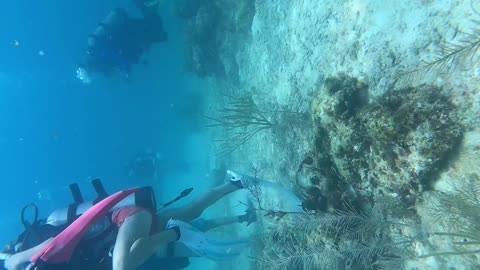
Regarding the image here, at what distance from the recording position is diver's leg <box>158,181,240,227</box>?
5698 millimetres

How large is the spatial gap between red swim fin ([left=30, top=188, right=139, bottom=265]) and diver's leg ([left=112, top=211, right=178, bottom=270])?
0.35 metres

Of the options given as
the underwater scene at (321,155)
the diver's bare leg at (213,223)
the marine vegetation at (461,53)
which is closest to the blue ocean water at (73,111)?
the underwater scene at (321,155)

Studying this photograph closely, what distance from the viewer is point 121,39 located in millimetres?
13297

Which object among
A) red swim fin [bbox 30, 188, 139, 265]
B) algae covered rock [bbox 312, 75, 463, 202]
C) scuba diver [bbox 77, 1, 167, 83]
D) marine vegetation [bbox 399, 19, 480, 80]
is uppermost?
scuba diver [bbox 77, 1, 167, 83]

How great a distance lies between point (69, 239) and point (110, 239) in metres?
0.62

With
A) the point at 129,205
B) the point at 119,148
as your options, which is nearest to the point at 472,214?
the point at 129,205

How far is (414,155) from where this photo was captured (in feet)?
8.41

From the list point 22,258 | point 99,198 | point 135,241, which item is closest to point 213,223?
point 99,198

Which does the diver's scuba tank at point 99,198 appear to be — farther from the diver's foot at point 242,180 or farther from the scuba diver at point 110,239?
the diver's foot at point 242,180

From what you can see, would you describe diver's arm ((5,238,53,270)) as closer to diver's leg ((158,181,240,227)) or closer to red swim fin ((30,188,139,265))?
red swim fin ((30,188,139,265))

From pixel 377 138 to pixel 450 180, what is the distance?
0.65 meters

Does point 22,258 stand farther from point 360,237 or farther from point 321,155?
point 360,237

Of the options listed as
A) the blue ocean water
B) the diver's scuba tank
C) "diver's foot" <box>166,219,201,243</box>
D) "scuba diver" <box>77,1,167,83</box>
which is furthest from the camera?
the blue ocean water

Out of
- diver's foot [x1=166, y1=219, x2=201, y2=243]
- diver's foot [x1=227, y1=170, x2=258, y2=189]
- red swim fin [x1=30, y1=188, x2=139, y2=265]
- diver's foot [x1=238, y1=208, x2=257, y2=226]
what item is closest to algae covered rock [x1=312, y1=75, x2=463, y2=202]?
diver's foot [x1=227, y1=170, x2=258, y2=189]
